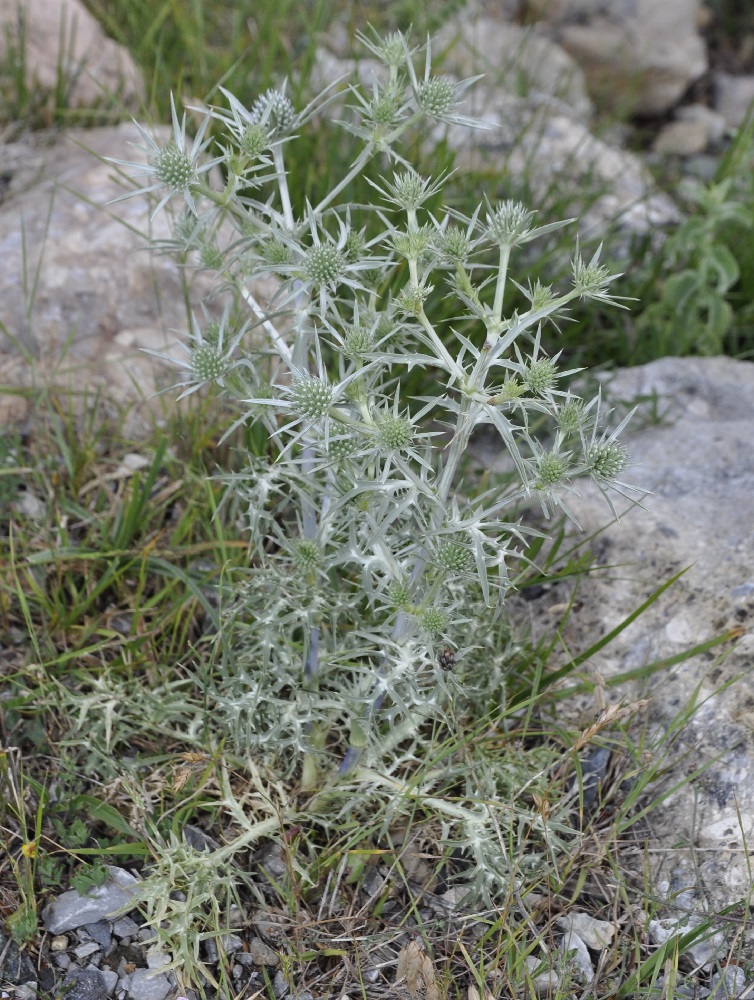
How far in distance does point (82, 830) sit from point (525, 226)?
5.78ft

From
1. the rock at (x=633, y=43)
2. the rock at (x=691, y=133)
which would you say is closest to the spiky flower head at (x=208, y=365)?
the rock at (x=691, y=133)

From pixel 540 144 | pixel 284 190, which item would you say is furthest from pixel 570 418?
pixel 540 144

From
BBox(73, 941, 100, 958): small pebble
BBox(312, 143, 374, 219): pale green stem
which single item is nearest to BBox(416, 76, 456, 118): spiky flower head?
BBox(312, 143, 374, 219): pale green stem

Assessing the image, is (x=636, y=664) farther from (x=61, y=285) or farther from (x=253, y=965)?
(x=61, y=285)

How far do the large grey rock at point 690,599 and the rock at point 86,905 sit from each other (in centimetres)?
135

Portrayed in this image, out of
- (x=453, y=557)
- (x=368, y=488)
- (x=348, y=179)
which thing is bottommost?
(x=453, y=557)

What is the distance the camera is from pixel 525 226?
2.09m

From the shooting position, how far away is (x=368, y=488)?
204 centimetres

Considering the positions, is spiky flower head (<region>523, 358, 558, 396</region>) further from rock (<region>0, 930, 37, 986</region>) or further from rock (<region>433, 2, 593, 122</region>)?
rock (<region>433, 2, 593, 122</region>)

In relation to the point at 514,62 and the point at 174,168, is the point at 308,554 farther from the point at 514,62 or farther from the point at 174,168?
the point at 514,62

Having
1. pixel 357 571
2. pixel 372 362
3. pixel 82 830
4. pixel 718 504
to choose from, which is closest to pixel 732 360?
pixel 718 504

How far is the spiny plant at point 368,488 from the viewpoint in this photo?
2.05 meters

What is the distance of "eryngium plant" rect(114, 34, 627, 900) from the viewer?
2.04 metres

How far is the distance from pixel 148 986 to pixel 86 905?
0.25 metres
